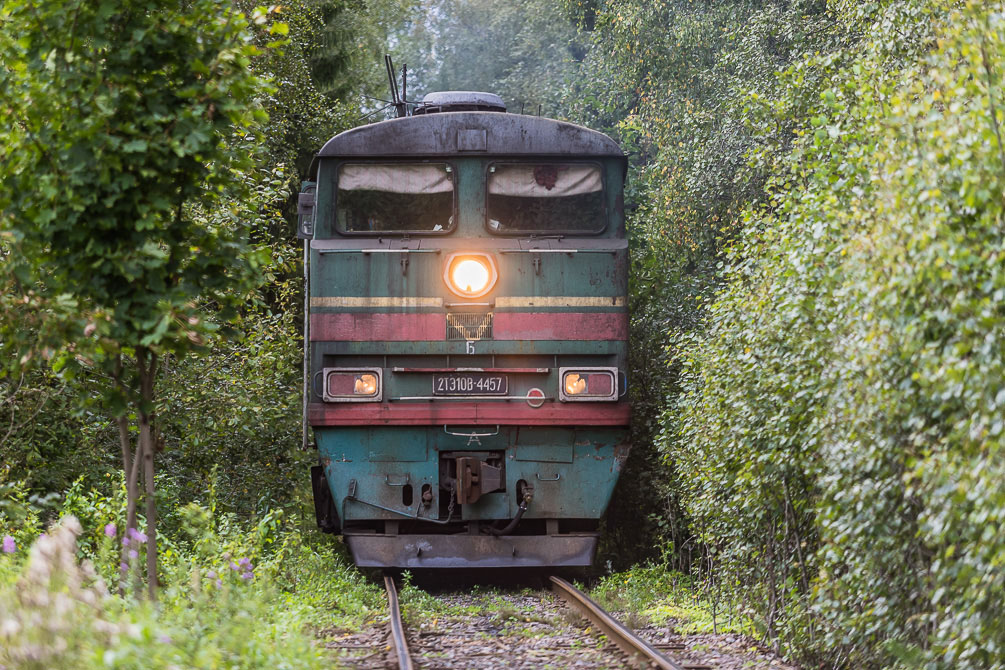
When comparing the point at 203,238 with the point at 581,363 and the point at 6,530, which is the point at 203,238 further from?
the point at 581,363

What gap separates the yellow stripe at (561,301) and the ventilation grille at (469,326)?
0.55ft

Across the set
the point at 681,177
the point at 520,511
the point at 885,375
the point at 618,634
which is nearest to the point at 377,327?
Answer: the point at 520,511

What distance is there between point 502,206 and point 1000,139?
19.3 feet

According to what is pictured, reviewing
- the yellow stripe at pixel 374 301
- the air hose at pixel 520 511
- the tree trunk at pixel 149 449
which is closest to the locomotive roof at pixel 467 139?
the yellow stripe at pixel 374 301

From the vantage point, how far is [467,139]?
33.2 feet

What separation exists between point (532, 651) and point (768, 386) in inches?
86.8

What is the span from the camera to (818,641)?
6980 mm

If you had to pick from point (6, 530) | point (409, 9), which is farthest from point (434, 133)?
point (409, 9)

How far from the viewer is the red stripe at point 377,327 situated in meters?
9.70

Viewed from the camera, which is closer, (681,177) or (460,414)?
(460,414)

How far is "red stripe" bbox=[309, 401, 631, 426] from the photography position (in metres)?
9.62

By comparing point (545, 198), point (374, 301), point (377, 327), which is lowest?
point (377, 327)

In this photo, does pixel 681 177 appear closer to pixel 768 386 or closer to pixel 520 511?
pixel 520 511

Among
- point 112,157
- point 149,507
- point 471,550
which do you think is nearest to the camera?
point 112,157
